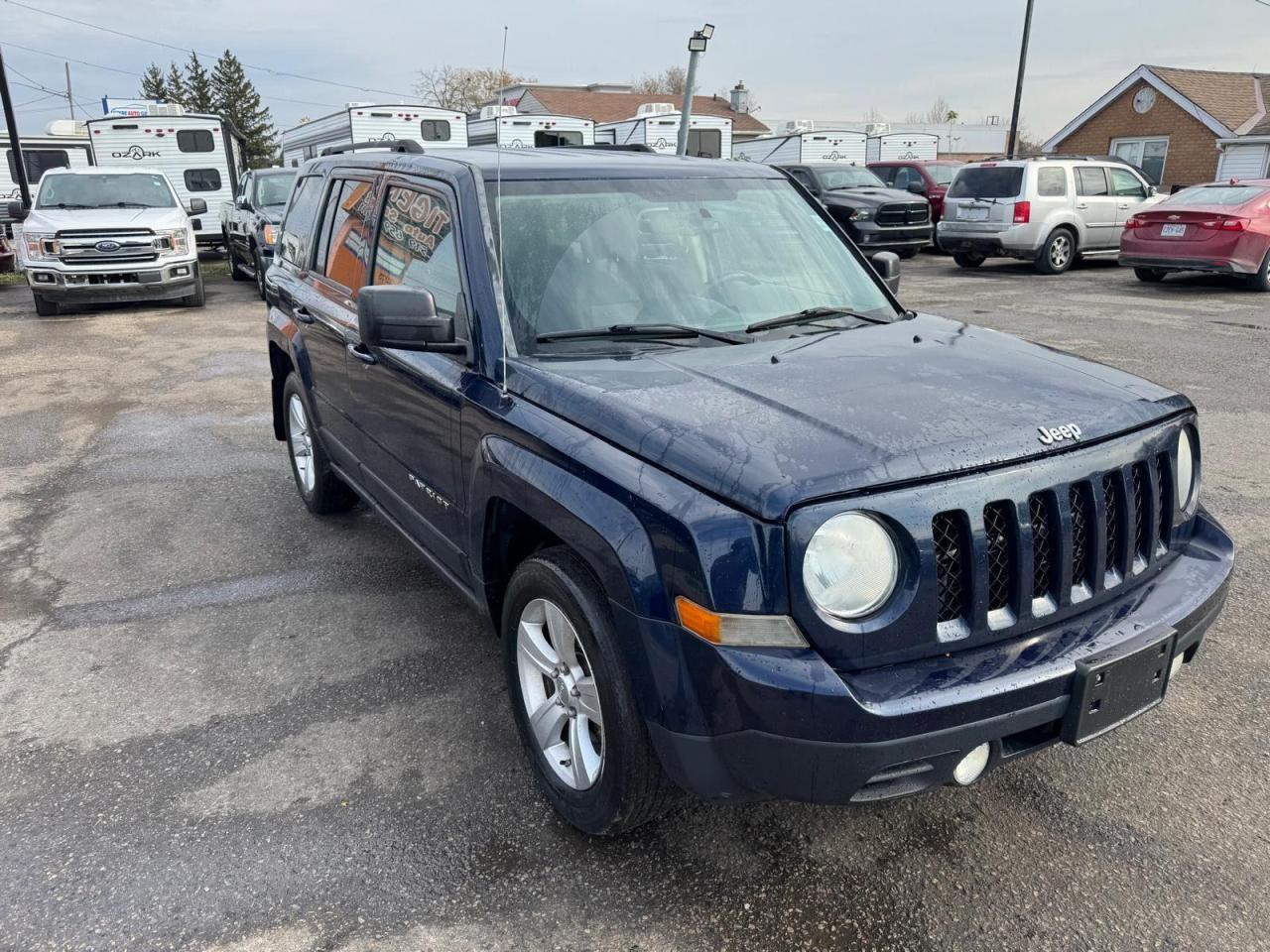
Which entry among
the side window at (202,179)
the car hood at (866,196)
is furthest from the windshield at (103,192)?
the car hood at (866,196)

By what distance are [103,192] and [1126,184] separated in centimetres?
1644

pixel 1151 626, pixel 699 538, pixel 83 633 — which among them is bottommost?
pixel 83 633

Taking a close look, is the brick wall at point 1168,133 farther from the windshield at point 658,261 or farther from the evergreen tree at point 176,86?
the evergreen tree at point 176,86

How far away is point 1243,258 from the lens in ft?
42.8

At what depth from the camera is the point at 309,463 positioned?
529 centimetres

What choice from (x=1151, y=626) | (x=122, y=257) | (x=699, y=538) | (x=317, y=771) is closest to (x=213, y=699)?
(x=317, y=771)

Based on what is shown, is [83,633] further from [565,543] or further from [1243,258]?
[1243,258]

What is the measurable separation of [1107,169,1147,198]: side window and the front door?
16178mm

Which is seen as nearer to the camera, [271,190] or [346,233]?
[346,233]

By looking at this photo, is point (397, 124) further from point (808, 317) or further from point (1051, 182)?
point (808, 317)

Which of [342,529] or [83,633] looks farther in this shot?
[342,529]

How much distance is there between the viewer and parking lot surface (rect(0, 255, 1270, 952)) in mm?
2445

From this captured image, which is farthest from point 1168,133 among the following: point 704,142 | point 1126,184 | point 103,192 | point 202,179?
point 103,192

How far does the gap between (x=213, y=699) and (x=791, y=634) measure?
2444 mm
